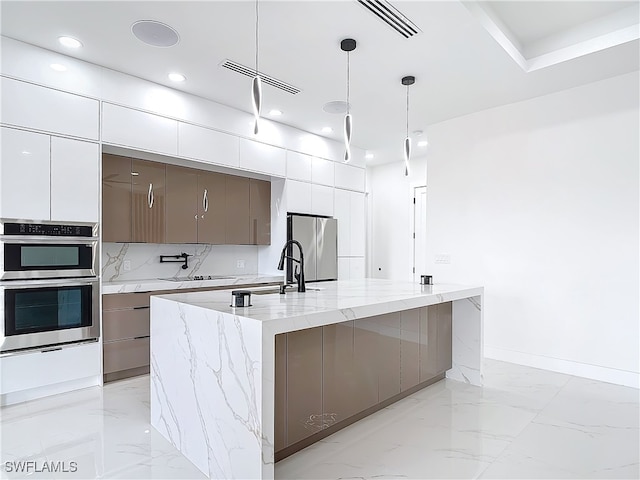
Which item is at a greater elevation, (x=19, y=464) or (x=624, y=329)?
(x=624, y=329)

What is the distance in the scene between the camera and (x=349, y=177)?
5738mm

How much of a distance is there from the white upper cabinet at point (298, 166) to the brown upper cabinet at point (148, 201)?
155 cm

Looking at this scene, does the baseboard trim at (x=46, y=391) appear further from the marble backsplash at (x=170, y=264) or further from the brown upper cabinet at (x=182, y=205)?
the brown upper cabinet at (x=182, y=205)

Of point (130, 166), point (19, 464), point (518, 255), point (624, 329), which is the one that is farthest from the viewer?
point (518, 255)

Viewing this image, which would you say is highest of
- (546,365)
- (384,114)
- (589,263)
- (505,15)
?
(505,15)

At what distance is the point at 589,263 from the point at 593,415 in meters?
1.46

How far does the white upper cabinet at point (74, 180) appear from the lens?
3.08 m

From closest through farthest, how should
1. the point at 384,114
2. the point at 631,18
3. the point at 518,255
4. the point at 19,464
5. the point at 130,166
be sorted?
the point at 19,464 < the point at 631,18 < the point at 130,166 < the point at 518,255 < the point at 384,114

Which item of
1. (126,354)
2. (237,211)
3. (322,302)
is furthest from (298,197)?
(322,302)

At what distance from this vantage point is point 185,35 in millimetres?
2879

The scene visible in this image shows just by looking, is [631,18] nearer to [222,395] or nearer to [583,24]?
[583,24]

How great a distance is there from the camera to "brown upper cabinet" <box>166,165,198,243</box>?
404 centimetres

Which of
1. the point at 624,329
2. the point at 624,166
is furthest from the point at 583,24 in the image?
the point at 624,329

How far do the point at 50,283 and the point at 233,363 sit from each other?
213 centimetres
